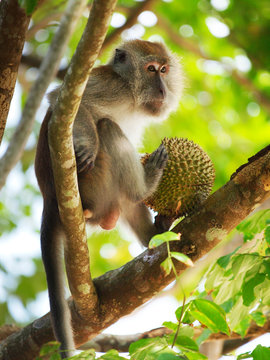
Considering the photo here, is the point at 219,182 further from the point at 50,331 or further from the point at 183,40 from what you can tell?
the point at 50,331

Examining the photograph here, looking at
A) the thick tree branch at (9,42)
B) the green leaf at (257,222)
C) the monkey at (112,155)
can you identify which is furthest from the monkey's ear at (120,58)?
the green leaf at (257,222)

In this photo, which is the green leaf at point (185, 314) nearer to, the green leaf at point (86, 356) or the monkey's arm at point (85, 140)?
the green leaf at point (86, 356)

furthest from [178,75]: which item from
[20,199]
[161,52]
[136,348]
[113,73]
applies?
[20,199]

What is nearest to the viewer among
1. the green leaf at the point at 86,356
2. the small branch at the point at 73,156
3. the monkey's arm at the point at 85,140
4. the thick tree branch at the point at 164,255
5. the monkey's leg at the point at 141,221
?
the green leaf at the point at 86,356

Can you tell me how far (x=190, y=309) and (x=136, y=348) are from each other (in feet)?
1.16

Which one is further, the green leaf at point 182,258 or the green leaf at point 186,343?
the green leaf at point 186,343

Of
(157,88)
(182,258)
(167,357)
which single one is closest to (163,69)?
(157,88)

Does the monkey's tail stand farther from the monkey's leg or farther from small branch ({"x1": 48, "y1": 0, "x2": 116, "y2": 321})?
the monkey's leg

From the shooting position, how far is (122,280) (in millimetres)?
3510

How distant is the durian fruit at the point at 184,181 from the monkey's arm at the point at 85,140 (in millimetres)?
568

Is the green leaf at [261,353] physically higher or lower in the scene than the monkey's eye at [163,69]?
lower

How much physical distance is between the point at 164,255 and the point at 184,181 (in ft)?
1.84

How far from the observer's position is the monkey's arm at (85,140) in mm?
3619

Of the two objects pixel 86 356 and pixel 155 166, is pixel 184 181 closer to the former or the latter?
pixel 155 166
